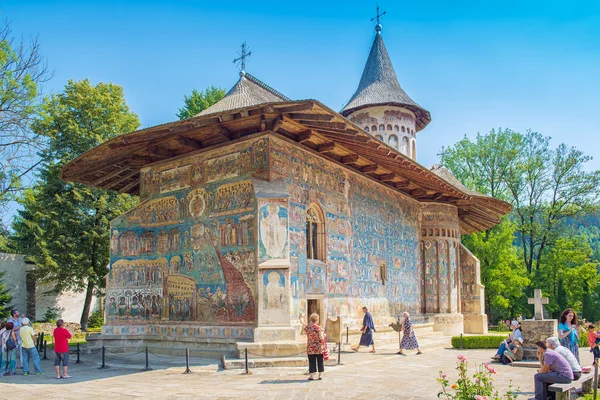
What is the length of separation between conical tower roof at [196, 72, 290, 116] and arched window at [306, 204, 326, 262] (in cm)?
317

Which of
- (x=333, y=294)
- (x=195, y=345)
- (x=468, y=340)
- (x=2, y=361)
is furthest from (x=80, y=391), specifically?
(x=468, y=340)

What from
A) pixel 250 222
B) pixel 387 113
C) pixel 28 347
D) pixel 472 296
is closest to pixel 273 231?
pixel 250 222

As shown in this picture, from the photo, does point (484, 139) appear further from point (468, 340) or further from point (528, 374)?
point (528, 374)

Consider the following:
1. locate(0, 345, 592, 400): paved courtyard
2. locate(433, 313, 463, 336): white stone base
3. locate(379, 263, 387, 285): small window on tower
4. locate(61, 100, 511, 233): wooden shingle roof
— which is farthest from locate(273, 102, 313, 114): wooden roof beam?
locate(433, 313, 463, 336): white stone base

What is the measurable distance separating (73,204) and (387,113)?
15.0 metres

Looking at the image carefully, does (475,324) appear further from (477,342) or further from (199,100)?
(199,100)

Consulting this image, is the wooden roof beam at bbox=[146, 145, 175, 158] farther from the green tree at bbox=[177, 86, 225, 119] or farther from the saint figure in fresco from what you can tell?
the green tree at bbox=[177, 86, 225, 119]

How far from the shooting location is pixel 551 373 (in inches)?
275

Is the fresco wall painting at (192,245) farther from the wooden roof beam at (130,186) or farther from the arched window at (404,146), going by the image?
the arched window at (404,146)

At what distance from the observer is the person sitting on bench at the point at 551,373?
6936 mm

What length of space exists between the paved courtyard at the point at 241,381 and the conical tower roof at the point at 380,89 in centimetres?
1560

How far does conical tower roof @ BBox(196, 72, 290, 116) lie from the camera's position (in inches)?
547

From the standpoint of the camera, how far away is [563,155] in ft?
115

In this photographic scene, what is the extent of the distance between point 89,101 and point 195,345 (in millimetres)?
16760
